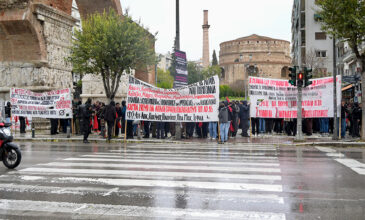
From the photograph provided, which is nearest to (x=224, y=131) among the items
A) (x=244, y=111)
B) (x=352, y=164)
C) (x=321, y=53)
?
(x=244, y=111)

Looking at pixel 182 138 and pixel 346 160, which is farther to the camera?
pixel 182 138

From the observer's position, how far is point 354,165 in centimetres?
888

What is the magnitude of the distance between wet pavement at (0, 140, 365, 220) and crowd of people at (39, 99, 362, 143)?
5593 mm

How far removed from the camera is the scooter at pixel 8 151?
831cm

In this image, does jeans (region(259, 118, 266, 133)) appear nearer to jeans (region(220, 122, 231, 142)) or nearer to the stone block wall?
jeans (region(220, 122, 231, 142))

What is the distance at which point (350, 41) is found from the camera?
1516 cm

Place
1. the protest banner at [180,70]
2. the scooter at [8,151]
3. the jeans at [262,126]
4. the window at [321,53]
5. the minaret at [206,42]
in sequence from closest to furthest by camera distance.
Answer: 1. the scooter at [8,151]
2. the protest banner at [180,70]
3. the jeans at [262,126]
4. the window at [321,53]
5. the minaret at [206,42]

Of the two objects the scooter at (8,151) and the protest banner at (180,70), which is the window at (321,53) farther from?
the scooter at (8,151)

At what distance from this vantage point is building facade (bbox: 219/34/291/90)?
97.9 m

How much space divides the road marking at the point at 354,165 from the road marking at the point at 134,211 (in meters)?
4.09

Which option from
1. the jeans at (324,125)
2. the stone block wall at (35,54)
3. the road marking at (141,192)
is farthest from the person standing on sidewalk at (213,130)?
the road marking at (141,192)

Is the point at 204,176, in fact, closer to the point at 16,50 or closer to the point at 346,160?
the point at 346,160

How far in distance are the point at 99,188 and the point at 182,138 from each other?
10.9 metres

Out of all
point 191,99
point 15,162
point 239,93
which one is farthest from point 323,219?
point 239,93
